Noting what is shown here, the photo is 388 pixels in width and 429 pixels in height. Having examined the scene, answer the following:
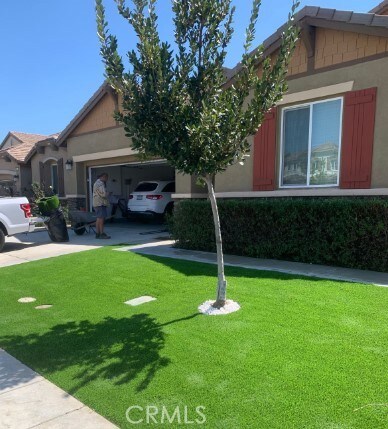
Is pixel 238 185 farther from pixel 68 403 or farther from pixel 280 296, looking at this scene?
pixel 68 403

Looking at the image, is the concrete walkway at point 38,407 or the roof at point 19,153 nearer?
the concrete walkway at point 38,407

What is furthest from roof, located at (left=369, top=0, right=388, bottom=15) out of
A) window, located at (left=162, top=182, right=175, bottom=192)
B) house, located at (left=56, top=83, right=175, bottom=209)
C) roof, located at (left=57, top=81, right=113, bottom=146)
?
window, located at (left=162, top=182, right=175, bottom=192)

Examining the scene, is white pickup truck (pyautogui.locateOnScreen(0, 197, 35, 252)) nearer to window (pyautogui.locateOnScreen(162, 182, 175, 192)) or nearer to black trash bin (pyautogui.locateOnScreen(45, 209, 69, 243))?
black trash bin (pyautogui.locateOnScreen(45, 209, 69, 243))

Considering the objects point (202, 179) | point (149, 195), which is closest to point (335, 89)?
point (202, 179)

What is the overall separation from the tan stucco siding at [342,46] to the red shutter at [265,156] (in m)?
1.50

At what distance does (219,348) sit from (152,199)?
10.7 m

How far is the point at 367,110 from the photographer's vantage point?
7.02m

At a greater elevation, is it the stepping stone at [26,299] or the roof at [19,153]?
the roof at [19,153]

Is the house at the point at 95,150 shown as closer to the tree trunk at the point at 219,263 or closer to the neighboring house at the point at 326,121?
the neighboring house at the point at 326,121

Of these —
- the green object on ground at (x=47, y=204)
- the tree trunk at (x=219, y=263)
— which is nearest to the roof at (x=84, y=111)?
the green object on ground at (x=47, y=204)

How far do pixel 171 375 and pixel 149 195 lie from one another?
11.2 m

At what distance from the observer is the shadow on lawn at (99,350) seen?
123 inches

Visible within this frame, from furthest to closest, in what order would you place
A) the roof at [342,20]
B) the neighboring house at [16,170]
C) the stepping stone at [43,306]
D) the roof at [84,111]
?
the neighboring house at [16,170] → the roof at [84,111] → the roof at [342,20] → the stepping stone at [43,306]

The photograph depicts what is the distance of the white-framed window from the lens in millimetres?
7715
